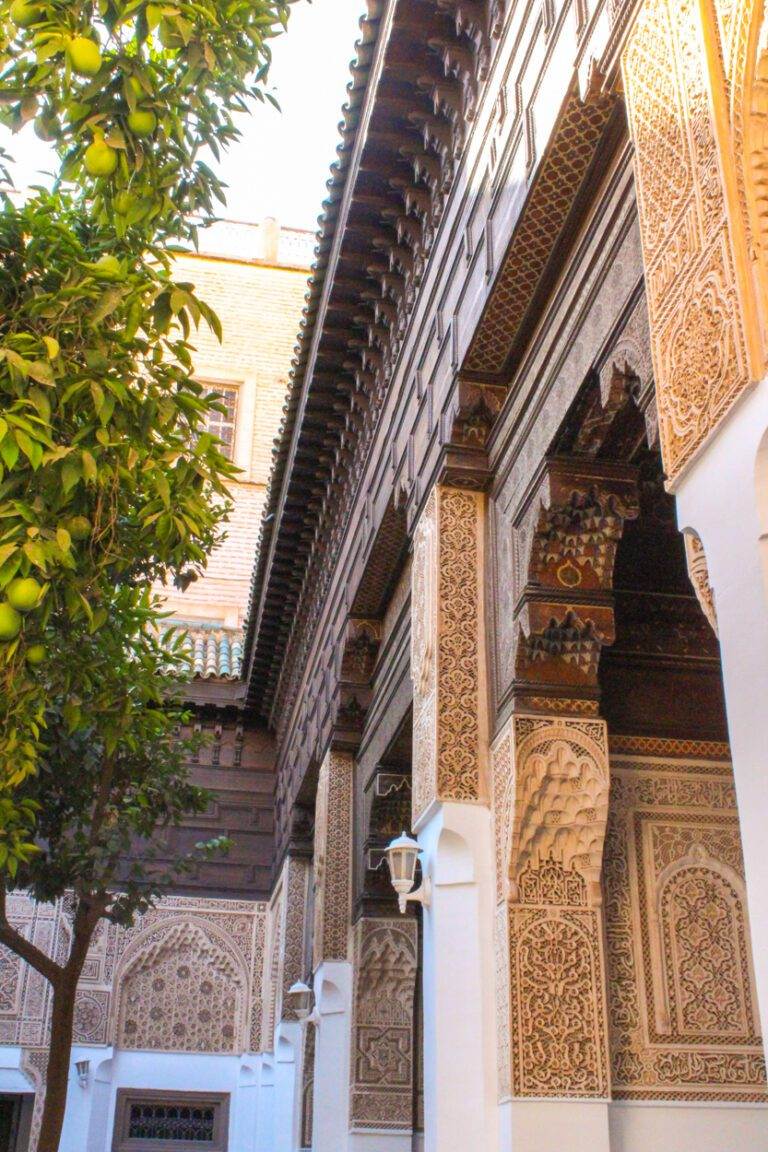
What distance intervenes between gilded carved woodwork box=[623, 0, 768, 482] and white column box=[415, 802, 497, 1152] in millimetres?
2414

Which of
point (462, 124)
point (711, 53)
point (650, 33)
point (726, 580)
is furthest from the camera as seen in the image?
point (462, 124)

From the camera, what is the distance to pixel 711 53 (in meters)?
2.69

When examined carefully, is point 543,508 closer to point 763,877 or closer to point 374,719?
point 763,877

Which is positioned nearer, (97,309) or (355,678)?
(97,309)

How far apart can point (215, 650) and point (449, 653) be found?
8910 millimetres

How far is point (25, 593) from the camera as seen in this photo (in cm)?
226

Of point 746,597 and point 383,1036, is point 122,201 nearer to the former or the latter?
point 746,597


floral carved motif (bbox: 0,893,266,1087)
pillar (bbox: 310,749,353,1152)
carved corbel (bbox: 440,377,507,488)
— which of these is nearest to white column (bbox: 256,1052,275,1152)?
floral carved motif (bbox: 0,893,266,1087)

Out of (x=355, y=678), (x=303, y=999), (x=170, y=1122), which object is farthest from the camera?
Result: (x=170, y=1122)

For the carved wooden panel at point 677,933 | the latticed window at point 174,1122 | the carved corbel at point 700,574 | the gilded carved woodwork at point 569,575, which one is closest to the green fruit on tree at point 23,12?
the carved corbel at point 700,574

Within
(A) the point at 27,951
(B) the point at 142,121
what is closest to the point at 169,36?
(B) the point at 142,121

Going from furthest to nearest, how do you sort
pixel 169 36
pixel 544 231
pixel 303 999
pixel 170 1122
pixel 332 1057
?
pixel 170 1122
pixel 303 999
pixel 332 1057
pixel 544 231
pixel 169 36

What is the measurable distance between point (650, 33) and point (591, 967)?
9.71 ft

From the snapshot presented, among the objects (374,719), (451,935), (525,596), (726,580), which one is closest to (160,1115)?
(374,719)
